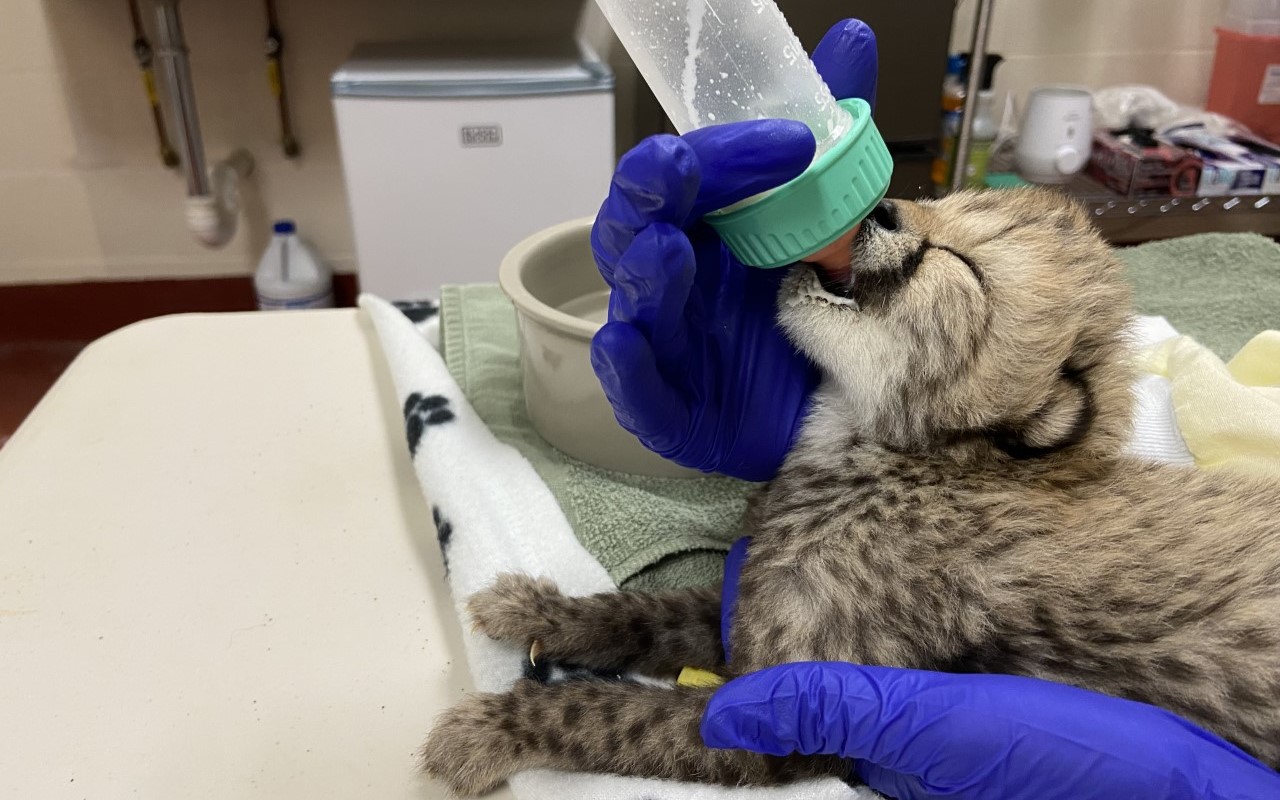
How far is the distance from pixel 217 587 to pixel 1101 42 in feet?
7.10

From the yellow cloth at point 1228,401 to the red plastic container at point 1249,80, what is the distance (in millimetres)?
1477

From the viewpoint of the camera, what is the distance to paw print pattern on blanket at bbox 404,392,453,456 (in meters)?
0.83

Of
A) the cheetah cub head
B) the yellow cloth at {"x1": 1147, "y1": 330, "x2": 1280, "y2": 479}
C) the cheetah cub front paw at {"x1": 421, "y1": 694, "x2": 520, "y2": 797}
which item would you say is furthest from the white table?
the yellow cloth at {"x1": 1147, "y1": 330, "x2": 1280, "y2": 479}

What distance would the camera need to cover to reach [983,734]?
1.51ft

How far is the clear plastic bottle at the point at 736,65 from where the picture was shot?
53cm

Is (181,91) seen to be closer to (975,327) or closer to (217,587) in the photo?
(217,587)

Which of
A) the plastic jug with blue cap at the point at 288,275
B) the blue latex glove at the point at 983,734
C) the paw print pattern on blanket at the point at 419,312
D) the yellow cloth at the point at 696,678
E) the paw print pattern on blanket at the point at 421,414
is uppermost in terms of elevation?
the blue latex glove at the point at 983,734

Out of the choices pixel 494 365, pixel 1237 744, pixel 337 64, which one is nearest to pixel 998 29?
pixel 337 64

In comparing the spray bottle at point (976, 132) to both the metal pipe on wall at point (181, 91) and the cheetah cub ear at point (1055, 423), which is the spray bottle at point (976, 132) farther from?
the metal pipe on wall at point (181, 91)

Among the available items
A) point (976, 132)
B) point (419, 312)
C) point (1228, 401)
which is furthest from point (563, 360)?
point (976, 132)

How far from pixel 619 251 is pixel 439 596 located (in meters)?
0.34

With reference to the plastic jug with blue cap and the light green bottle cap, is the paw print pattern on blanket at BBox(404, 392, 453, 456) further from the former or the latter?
the plastic jug with blue cap

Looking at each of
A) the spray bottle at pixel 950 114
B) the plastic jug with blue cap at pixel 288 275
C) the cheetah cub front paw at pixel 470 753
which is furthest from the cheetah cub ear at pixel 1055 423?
the plastic jug with blue cap at pixel 288 275

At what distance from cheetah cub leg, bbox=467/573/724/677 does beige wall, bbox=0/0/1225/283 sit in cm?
150
